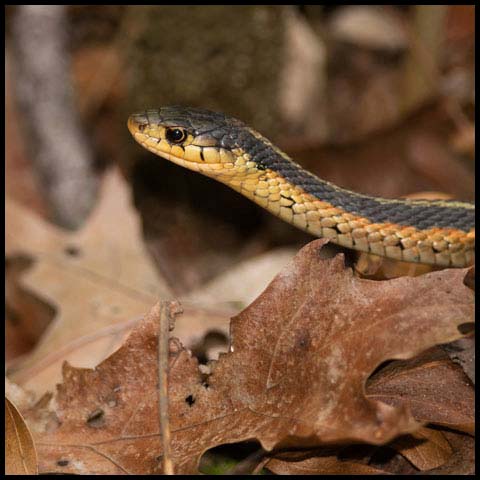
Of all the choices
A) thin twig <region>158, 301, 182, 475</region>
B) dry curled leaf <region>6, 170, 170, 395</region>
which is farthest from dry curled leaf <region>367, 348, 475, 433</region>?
dry curled leaf <region>6, 170, 170, 395</region>

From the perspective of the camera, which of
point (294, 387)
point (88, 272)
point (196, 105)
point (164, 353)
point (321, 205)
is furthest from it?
point (196, 105)

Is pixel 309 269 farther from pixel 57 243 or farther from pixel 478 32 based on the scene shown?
pixel 478 32

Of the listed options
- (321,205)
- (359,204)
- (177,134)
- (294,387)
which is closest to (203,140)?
(177,134)

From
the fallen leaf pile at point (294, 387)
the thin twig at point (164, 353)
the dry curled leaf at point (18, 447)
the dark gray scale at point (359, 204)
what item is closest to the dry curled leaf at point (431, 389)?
the fallen leaf pile at point (294, 387)

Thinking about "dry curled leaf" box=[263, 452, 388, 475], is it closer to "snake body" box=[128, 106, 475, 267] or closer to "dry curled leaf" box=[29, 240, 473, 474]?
"dry curled leaf" box=[29, 240, 473, 474]

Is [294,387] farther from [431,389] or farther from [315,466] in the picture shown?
[431,389]

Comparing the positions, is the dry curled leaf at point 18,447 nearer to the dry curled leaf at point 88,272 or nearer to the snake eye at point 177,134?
the dry curled leaf at point 88,272

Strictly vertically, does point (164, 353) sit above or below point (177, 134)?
below

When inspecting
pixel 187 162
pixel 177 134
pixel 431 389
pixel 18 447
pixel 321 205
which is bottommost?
pixel 18 447
